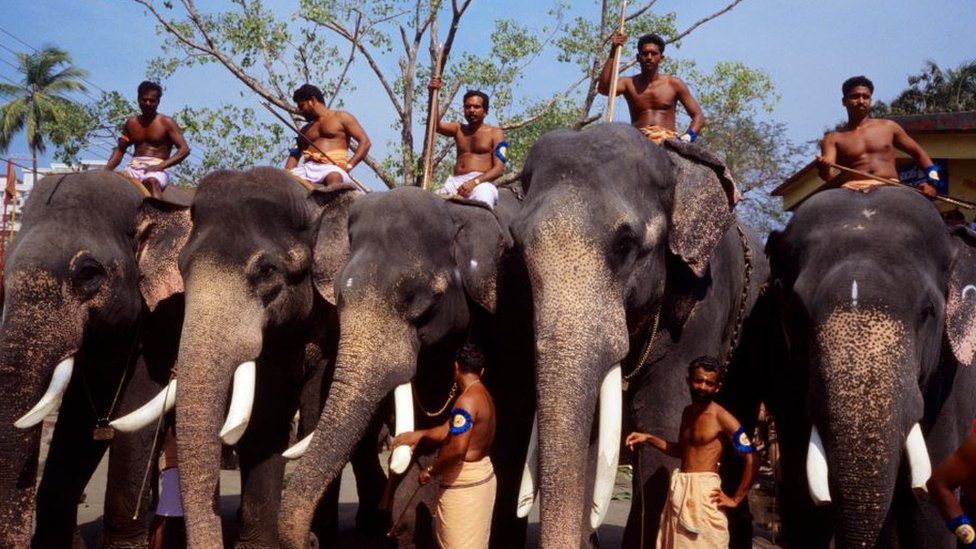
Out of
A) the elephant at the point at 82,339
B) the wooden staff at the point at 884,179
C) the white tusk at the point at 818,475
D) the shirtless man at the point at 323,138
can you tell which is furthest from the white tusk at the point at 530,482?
the shirtless man at the point at 323,138

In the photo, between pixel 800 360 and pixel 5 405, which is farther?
pixel 5 405

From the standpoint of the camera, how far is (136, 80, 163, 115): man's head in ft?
29.2

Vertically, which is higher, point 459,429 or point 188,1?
point 188,1

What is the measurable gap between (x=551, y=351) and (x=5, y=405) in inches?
135

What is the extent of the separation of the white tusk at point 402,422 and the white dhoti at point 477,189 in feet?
5.93

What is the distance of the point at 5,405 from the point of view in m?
6.61

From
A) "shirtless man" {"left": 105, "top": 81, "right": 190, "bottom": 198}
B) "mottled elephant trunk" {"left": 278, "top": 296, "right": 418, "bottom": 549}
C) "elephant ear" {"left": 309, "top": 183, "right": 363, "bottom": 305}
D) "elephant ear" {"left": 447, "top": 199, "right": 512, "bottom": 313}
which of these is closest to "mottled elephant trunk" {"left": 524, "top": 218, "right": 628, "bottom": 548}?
"mottled elephant trunk" {"left": 278, "top": 296, "right": 418, "bottom": 549}

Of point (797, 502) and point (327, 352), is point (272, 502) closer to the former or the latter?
point (327, 352)

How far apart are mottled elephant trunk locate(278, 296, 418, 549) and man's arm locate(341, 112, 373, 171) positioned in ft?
8.56

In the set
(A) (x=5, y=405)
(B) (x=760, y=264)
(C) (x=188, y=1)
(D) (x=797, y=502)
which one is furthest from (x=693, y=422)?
(C) (x=188, y=1)

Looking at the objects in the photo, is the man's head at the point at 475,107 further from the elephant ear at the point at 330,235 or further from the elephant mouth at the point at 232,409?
the elephant mouth at the point at 232,409

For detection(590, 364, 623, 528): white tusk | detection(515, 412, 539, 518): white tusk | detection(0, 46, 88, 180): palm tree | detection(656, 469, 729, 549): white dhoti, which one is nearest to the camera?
detection(590, 364, 623, 528): white tusk

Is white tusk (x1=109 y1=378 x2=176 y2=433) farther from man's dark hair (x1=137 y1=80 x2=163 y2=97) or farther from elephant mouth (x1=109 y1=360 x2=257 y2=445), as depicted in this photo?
man's dark hair (x1=137 y1=80 x2=163 y2=97)

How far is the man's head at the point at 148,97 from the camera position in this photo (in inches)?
351
